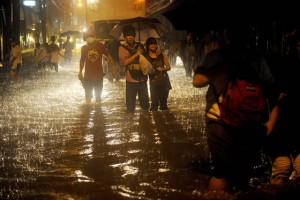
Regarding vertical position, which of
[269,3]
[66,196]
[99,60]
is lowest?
[66,196]

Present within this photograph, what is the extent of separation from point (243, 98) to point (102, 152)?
10.7ft

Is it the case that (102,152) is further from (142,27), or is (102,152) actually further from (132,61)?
(142,27)

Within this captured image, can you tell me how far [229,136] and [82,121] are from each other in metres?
5.72

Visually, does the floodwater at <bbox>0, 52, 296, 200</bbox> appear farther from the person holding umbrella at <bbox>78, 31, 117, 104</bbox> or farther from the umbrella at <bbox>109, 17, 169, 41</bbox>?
the umbrella at <bbox>109, 17, 169, 41</bbox>

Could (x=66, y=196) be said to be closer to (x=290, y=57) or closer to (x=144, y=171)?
(x=144, y=171)

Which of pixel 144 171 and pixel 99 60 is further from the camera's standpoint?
pixel 99 60

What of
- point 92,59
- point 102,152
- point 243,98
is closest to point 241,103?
point 243,98

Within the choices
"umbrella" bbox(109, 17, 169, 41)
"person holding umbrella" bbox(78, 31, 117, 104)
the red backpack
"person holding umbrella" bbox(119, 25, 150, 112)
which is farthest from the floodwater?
"umbrella" bbox(109, 17, 169, 41)

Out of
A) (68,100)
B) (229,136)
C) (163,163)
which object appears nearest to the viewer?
(229,136)

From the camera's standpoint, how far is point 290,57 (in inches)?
195

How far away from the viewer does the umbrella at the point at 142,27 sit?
1755 cm

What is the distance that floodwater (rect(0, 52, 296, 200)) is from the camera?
5.52 m

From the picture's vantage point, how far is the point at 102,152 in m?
7.21

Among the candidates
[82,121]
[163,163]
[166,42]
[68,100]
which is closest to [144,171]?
[163,163]
